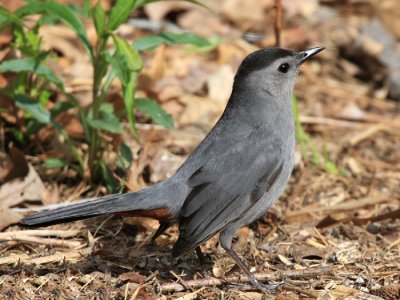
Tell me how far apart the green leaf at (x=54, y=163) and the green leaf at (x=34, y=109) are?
35 centimetres

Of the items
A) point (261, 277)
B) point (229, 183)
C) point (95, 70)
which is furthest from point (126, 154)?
point (261, 277)

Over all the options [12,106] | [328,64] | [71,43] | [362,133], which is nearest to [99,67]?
[12,106]

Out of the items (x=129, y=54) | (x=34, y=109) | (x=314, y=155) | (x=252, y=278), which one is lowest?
(x=314, y=155)

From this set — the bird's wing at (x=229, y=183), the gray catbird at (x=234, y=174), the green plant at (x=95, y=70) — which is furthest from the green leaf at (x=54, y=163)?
the bird's wing at (x=229, y=183)

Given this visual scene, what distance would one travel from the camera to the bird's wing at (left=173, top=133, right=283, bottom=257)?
4598 mm

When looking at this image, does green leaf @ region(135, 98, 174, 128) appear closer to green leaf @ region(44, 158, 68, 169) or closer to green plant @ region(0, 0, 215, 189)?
green plant @ region(0, 0, 215, 189)

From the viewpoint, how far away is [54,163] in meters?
5.73

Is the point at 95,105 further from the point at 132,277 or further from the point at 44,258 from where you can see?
the point at 132,277

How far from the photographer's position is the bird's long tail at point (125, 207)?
14.6ft

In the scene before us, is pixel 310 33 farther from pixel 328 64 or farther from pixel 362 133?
pixel 362 133

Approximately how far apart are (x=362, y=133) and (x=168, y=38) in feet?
8.88

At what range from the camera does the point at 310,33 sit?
29.7 feet

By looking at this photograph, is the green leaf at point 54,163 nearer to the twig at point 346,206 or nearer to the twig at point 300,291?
the twig at point 346,206

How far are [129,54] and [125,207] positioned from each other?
3.57ft
